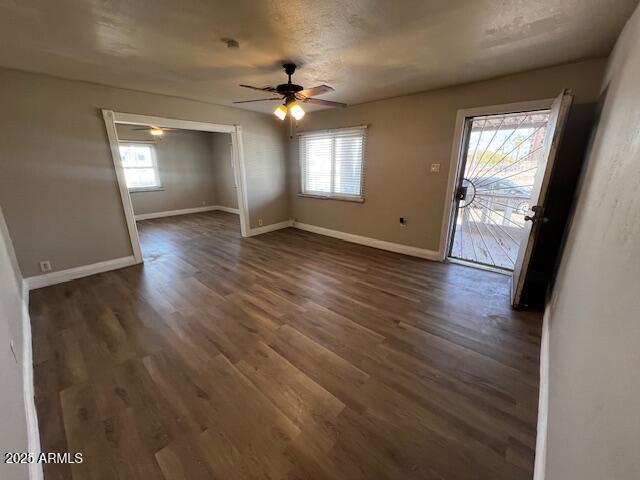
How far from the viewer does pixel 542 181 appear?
2326 mm

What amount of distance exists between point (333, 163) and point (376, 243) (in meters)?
1.75

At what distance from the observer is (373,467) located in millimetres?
1262

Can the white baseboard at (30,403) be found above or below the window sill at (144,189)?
below

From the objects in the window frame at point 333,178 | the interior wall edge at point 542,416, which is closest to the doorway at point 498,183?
the window frame at point 333,178

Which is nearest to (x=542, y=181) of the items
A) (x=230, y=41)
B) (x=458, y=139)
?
(x=458, y=139)

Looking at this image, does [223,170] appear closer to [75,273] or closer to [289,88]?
[75,273]

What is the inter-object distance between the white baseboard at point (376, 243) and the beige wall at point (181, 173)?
3.88 meters

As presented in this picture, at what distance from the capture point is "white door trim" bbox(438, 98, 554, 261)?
284 cm

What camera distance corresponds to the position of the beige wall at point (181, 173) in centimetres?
684

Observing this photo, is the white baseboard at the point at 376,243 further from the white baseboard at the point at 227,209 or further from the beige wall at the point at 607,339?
the white baseboard at the point at 227,209

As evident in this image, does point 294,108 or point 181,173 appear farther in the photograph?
point 181,173

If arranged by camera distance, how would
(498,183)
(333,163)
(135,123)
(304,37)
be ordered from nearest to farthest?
1. (304,37)
2. (135,123)
3. (498,183)
4. (333,163)

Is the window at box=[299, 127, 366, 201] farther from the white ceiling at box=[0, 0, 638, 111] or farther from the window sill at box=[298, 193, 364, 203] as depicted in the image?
the white ceiling at box=[0, 0, 638, 111]

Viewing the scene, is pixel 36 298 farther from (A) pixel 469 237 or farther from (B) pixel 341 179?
(A) pixel 469 237
